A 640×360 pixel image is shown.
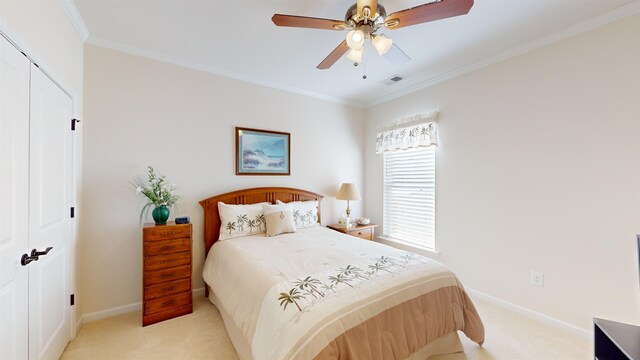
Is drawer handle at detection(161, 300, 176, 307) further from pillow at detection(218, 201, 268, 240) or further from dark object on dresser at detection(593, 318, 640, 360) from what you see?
dark object on dresser at detection(593, 318, 640, 360)

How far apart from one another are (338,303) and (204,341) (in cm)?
146

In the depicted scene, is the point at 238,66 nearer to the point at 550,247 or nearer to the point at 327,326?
the point at 327,326

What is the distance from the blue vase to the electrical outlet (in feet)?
12.3

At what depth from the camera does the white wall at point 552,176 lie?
201cm

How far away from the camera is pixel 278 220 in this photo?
9.78 ft

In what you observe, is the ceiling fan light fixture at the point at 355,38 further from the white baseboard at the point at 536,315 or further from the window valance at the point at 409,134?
the white baseboard at the point at 536,315

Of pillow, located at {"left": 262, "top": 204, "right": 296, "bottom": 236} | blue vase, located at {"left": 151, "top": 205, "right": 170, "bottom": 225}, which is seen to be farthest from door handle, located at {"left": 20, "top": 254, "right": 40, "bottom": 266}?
pillow, located at {"left": 262, "top": 204, "right": 296, "bottom": 236}

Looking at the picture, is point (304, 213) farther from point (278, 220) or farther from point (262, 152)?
point (262, 152)

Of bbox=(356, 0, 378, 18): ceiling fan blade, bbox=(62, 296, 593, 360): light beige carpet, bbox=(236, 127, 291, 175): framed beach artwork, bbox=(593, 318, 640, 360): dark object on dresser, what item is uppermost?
bbox=(356, 0, 378, 18): ceiling fan blade

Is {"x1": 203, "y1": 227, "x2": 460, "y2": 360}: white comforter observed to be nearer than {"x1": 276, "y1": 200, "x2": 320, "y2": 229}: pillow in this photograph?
Yes

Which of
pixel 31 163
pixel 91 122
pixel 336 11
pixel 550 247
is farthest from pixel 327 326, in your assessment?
pixel 91 122

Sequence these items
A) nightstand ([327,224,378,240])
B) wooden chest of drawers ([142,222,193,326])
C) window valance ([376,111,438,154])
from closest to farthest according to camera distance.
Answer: wooden chest of drawers ([142,222,193,326]), window valance ([376,111,438,154]), nightstand ([327,224,378,240])

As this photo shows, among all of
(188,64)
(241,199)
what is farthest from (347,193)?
(188,64)

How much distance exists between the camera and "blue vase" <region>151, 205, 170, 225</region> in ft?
8.07
